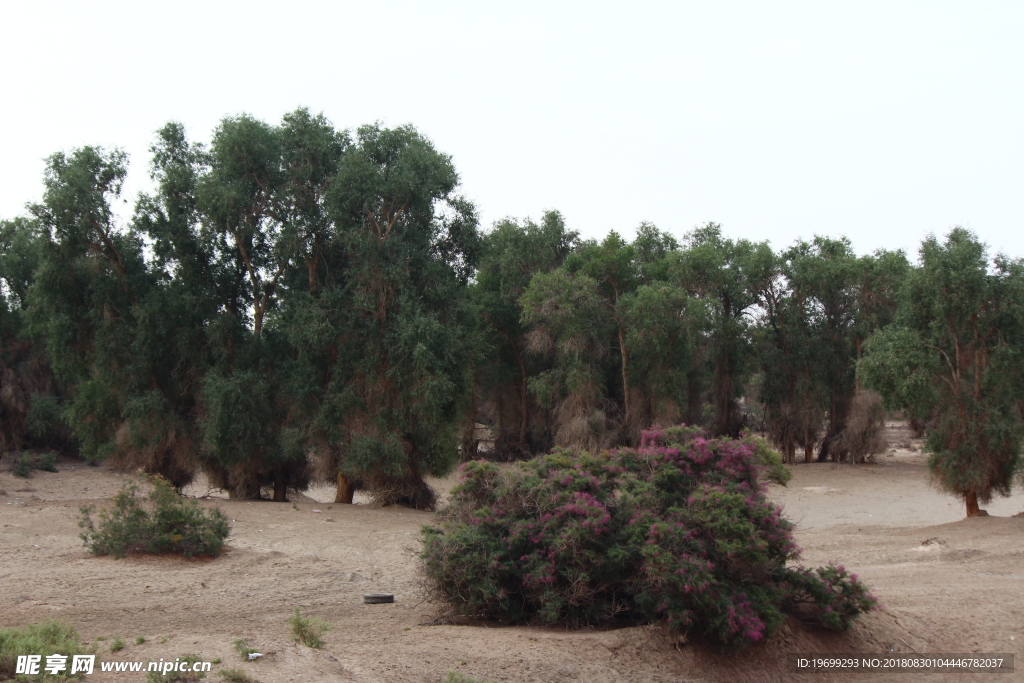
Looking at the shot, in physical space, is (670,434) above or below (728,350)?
below

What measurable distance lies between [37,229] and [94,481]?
14.8 meters

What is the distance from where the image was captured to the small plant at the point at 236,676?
19.5ft

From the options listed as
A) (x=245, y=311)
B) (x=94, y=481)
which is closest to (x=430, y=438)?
(x=245, y=311)

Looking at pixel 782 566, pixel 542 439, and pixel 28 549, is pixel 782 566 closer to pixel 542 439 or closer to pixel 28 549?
pixel 28 549

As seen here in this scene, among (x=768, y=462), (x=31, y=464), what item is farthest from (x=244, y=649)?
(x=31, y=464)

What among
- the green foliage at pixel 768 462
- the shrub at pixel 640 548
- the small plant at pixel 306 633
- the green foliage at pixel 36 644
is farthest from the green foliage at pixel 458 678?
the green foliage at pixel 768 462

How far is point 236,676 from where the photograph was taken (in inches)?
236

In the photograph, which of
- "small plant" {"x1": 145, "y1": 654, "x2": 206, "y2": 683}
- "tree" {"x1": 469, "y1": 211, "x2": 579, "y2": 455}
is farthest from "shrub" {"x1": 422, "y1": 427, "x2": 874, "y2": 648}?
"tree" {"x1": 469, "y1": 211, "x2": 579, "y2": 455}

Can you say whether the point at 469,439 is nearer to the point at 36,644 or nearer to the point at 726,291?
the point at 726,291

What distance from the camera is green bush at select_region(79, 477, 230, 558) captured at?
11953 mm

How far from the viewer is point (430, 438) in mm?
19969

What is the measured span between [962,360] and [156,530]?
15372 mm

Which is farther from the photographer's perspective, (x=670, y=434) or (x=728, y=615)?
(x=670, y=434)

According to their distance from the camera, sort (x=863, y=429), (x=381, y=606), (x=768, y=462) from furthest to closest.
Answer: (x=863, y=429) → (x=381, y=606) → (x=768, y=462)
